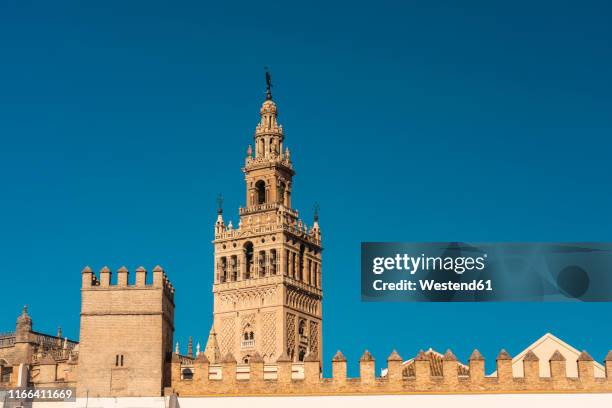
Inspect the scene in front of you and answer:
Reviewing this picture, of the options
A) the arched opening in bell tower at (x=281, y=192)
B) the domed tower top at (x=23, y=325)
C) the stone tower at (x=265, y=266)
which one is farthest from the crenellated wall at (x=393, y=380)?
the arched opening in bell tower at (x=281, y=192)

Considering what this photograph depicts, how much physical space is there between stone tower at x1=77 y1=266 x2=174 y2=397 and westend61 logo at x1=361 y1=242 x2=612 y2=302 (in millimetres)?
7604

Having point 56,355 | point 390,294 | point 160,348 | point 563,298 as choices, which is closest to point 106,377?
point 160,348

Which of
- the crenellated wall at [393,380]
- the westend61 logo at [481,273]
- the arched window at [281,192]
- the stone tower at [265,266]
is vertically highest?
the arched window at [281,192]

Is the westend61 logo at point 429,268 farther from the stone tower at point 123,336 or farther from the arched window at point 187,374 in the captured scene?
the stone tower at point 123,336

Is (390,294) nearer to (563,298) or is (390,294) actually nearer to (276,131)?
(563,298)

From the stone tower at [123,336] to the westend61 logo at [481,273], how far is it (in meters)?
7.60

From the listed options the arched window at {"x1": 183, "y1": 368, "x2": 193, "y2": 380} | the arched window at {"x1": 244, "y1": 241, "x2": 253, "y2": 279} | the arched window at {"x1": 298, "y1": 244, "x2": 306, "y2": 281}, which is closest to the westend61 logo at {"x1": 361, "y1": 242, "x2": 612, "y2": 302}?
the arched window at {"x1": 183, "y1": 368, "x2": 193, "y2": 380}

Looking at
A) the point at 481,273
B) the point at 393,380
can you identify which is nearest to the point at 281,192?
the point at 481,273

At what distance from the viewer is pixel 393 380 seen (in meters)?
42.6

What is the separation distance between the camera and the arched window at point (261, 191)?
87.9 metres

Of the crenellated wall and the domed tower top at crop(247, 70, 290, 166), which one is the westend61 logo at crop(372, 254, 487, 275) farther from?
the domed tower top at crop(247, 70, 290, 166)

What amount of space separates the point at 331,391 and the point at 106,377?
25.9 ft

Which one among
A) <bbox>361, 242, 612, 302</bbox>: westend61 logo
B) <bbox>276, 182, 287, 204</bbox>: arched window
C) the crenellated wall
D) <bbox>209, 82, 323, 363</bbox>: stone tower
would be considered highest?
<bbox>276, 182, 287, 204</bbox>: arched window

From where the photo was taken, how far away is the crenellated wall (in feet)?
138
